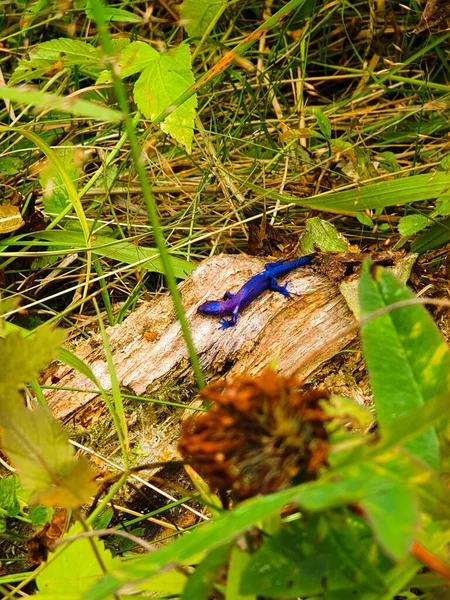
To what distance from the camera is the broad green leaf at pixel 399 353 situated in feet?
3.89

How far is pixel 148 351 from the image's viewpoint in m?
2.62

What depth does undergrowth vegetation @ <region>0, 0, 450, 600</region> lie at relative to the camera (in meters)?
1.00

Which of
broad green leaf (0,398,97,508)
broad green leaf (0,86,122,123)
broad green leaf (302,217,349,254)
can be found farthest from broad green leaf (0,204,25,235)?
broad green leaf (0,398,97,508)

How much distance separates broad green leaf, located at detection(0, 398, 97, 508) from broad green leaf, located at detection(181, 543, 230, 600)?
26 centimetres

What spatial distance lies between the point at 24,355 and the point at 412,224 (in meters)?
2.10

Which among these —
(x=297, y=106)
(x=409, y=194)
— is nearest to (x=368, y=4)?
(x=297, y=106)

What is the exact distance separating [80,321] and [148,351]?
2.42 ft

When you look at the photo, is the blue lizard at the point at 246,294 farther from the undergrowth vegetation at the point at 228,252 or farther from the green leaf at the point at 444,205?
the green leaf at the point at 444,205

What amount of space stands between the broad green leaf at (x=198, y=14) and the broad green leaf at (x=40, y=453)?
2473mm

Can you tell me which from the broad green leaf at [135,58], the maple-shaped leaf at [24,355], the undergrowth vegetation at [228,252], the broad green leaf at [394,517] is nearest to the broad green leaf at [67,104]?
the undergrowth vegetation at [228,252]

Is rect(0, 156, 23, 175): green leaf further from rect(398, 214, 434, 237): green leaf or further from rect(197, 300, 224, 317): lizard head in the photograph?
rect(398, 214, 434, 237): green leaf

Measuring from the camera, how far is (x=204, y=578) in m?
1.01

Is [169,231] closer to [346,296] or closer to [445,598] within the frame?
[346,296]

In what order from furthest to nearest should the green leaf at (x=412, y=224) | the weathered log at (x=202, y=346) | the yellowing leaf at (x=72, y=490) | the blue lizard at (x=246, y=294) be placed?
the green leaf at (x=412, y=224)
the blue lizard at (x=246, y=294)
the weathered log at (x=202, y=346)
the yellowing leaf at (x=72, y=490)
